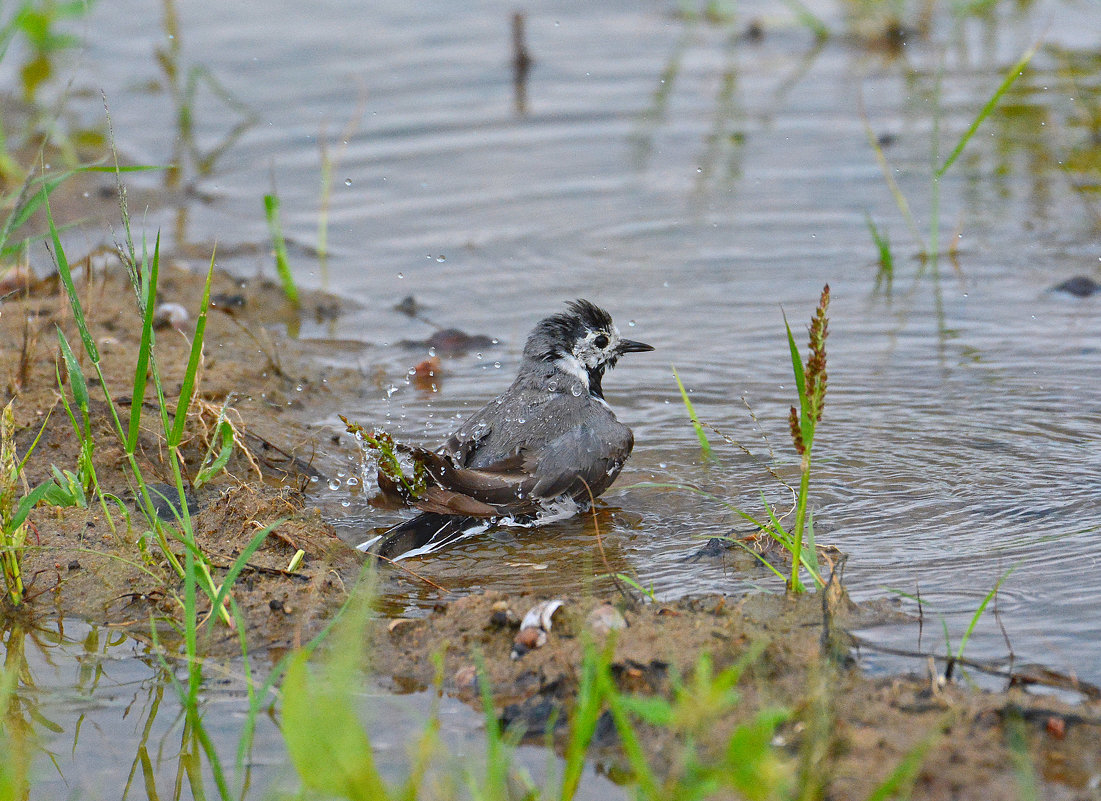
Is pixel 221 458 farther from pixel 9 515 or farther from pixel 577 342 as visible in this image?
pixel 577 342

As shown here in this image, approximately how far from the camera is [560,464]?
615 centimetres

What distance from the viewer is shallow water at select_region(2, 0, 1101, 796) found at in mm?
5520

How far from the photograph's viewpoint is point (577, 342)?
6832 millimetres

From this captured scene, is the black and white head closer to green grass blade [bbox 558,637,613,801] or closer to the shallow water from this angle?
the shallow water

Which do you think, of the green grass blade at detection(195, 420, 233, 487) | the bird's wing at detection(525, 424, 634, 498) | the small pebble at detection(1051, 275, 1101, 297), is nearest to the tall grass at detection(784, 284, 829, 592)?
the bird's wing at detection(525, 424, 634, 498)

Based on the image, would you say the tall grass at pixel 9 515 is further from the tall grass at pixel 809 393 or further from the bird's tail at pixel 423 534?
the tall grass at pixel 809 393

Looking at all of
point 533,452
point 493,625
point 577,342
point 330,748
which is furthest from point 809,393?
point 577,342

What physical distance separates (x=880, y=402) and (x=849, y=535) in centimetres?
171

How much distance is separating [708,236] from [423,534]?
15.2ft

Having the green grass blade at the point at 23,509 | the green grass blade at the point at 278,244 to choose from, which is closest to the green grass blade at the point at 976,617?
the green grass blade at the point at 23,509

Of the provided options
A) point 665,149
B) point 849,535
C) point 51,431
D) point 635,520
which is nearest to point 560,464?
point 635,520

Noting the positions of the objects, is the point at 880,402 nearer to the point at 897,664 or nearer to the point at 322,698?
the point at 897,664

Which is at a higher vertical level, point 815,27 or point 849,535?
point 815,27

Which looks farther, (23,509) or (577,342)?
(577,342)
